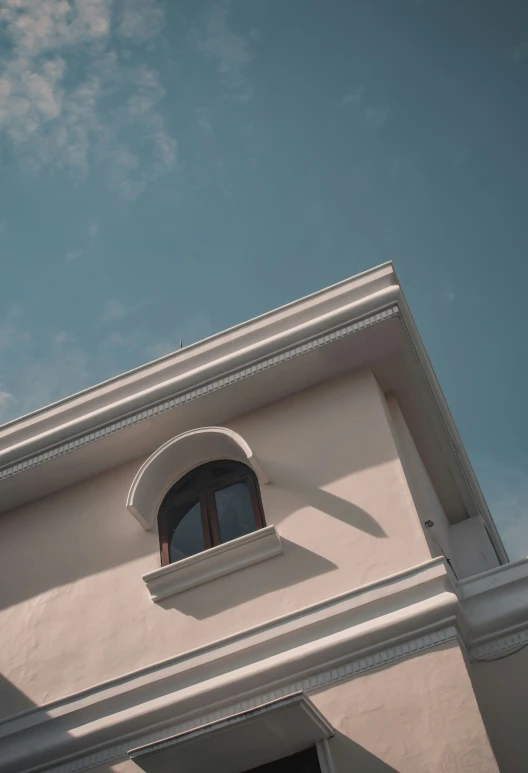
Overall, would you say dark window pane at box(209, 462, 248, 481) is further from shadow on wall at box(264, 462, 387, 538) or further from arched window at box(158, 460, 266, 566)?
shadow on wall at box(264, 462, 387, 538)

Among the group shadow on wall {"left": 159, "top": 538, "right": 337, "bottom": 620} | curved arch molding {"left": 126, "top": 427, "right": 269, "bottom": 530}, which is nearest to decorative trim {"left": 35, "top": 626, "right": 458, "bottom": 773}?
shadow on wall {"left": 159, "top": 538, "right": 337, "bottom": 620}

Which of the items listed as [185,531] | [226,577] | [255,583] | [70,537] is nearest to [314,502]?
[255,583]

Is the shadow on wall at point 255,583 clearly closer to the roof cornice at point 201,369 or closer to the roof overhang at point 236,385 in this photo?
the roof overhang at point 236,385

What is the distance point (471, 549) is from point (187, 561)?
3.37m

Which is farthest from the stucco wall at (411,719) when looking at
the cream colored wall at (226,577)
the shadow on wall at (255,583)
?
the shadow on wall at (255,583)

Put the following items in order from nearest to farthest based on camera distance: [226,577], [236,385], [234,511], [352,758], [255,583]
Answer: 1. [352,758]
2. [255,583]
3. [226,577]
4. [234,511]
5. [236,385]

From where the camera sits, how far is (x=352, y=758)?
477 centimetres

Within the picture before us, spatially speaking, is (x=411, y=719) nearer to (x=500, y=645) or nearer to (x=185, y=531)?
(x=500, y=645)

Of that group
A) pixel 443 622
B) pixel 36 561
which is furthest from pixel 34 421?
pixel 443 622

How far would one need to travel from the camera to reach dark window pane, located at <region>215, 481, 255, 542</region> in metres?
6.48

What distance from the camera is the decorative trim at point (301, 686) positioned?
5098 mm

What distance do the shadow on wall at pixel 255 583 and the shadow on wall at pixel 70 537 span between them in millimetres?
683

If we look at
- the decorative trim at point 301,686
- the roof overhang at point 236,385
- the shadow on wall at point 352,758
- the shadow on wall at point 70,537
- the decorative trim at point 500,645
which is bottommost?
the shadow on wall at point 352,758

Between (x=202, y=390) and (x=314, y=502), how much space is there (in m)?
1.59
